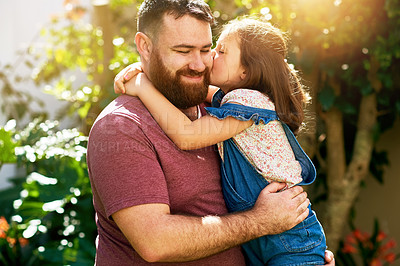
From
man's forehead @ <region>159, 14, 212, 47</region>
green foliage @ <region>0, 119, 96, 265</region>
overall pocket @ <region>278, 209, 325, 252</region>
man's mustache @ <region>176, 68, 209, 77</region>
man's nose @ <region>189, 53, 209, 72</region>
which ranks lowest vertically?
green foliage @ <region>0, 119, 96, 265</region>

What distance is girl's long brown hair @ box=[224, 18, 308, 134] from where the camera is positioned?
2.20 metres

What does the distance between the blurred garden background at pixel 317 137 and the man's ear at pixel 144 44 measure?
1241 millimetres

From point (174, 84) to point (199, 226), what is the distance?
701mm

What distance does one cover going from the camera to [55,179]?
10.7 feet

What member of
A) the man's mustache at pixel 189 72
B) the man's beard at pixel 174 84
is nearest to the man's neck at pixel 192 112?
the man's beard at pixel 174 84

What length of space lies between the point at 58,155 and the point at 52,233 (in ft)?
2.75

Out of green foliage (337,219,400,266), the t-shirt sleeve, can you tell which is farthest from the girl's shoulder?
green foliage (337,219,400,266)

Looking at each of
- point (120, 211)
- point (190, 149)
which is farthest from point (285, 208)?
point (120, 211)

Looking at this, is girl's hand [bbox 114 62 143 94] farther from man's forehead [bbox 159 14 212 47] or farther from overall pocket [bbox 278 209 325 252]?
overall pocket [bbox 278 209 325 252]

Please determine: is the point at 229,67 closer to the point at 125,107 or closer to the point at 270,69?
the point at 270,69

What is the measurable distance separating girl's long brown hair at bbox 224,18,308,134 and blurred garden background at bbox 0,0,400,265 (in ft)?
2.61

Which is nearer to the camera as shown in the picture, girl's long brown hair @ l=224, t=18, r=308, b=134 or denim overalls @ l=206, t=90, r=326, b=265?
denim overalls @ l=206, t=90, r=326, b=265

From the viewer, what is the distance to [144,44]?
7.22 feet

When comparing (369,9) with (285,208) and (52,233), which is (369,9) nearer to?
(285,208)
